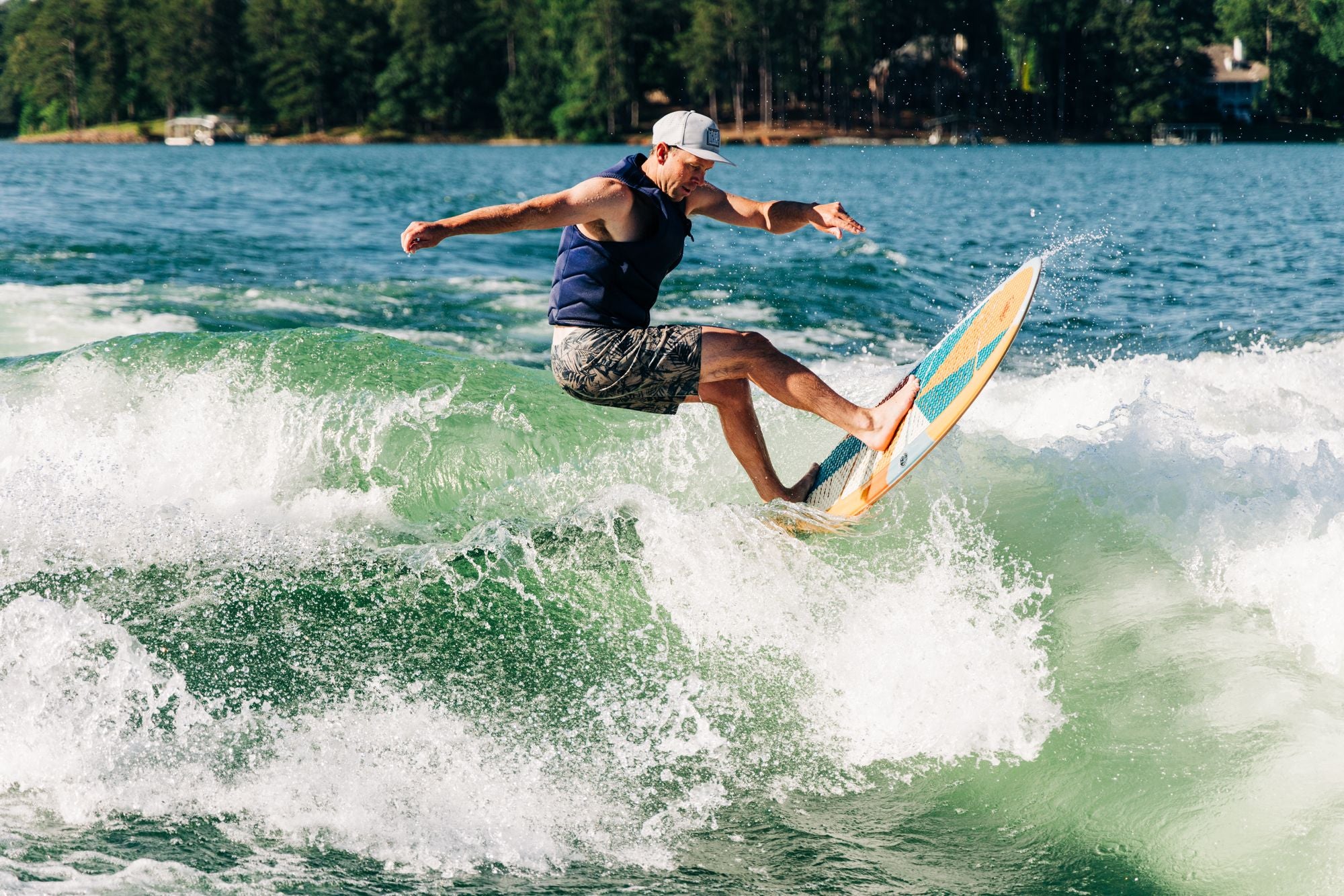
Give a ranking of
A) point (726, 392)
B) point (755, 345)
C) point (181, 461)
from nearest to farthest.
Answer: point (755, 345) → point (726, 392) → point (181, 461)

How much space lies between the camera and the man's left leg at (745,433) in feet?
17.4

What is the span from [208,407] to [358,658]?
2.81 metres

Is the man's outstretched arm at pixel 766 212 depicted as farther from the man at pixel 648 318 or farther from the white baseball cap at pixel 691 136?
the white baseball cap at pixel 691 136

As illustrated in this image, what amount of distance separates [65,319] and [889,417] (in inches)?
348

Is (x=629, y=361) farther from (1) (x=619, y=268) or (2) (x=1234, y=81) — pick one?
(2) (x=1234, y=81)

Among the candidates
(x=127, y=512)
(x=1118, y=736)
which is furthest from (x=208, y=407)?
(x=1118, y=736)

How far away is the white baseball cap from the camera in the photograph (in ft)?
15.4

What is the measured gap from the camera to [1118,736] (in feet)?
13.8

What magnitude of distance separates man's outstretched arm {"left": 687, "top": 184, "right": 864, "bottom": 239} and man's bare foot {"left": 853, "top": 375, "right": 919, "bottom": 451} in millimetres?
741

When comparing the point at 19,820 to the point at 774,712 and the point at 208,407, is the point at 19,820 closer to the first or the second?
the point at 774,712

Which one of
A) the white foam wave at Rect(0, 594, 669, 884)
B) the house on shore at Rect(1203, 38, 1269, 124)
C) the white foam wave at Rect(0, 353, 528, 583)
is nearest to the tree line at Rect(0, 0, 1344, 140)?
the house on shore at Rect(1203, 38, 1269, 124)

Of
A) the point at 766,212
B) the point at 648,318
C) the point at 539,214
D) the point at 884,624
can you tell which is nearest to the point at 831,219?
the point at 766,212

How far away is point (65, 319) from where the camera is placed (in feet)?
36.0

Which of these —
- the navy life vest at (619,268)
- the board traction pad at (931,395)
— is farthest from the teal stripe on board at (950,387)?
the navy life vest at (619,268)
